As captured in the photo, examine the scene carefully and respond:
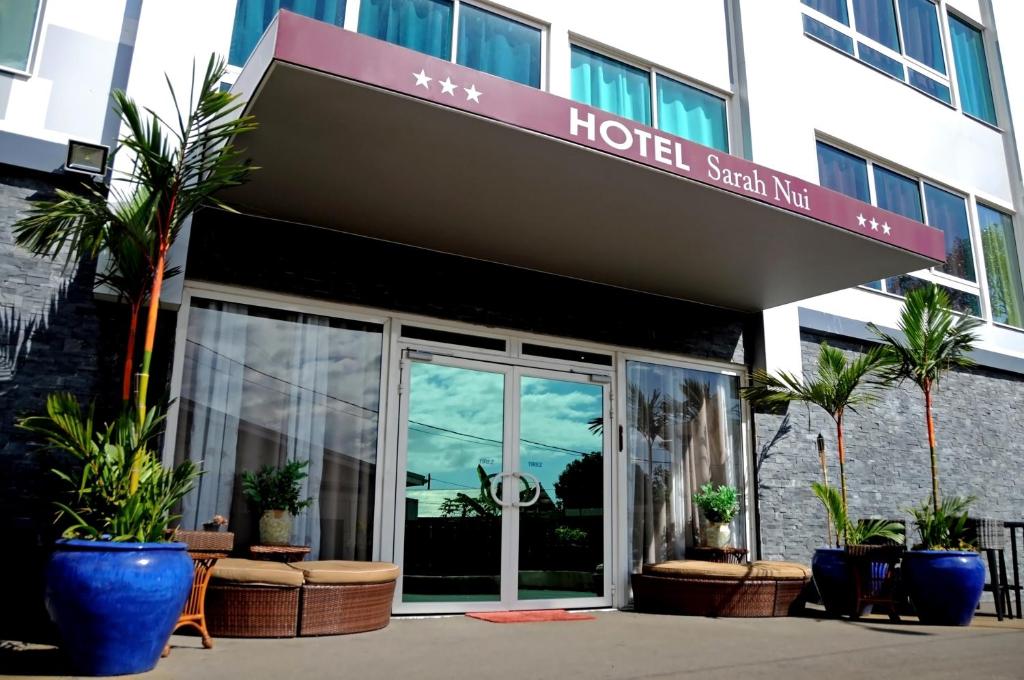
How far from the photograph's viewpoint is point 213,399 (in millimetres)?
5730

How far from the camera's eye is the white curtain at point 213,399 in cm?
559

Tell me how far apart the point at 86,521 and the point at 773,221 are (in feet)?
15.8

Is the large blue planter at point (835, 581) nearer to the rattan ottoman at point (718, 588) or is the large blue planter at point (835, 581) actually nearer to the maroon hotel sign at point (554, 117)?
the rattan ottoman at point (718, 588)

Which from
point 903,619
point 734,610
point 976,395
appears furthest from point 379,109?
point 976,395

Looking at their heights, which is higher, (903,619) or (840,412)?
(840,412)

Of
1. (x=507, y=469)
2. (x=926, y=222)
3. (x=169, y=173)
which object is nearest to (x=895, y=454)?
(x=926, y=222)

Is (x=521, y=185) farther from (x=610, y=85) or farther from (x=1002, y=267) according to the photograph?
(x=1002, y=267)

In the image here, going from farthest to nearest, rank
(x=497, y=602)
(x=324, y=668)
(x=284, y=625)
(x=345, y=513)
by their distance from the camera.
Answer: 1. (x=497, y=602)
2. (x=345, y=513)
3. (x=284, y=625)
4. (x=324, y=668)

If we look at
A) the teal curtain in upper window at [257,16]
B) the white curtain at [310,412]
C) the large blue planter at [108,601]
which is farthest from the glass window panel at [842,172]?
the large blue planter at [108,601]

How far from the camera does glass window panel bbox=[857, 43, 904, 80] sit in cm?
997

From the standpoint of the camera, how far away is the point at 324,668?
407 cm

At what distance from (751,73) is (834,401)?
3569 mm

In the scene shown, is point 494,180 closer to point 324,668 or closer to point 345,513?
point 345,513

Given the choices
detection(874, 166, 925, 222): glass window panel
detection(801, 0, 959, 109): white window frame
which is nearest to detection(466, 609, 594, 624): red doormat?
detection(874, 166, 925, 222): glass window panel
